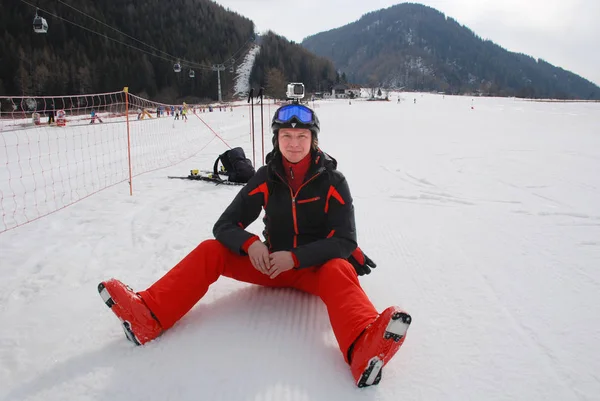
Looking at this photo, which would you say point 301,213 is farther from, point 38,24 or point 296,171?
point 38,24

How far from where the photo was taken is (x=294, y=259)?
81.5 inches

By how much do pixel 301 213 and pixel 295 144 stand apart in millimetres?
433

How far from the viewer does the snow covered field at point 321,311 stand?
170 cm

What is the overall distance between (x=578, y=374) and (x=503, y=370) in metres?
0.34

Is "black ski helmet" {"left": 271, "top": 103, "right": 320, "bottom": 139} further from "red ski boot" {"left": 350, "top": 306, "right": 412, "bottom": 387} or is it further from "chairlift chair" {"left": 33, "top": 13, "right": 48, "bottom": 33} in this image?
"chairlift chair" {"left": 33, "top": 13, "right": 48, "bottom": 33}

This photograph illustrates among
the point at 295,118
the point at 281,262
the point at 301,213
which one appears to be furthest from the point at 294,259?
the point at 295,118

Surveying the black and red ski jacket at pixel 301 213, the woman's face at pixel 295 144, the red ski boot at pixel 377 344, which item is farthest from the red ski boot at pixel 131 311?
the woman's face at pixel 295 144

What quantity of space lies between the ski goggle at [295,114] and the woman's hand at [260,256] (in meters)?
0.80

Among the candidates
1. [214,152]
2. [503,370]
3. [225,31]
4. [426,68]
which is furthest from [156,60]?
[426,68]

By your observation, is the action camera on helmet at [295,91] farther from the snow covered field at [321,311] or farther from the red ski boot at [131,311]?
the red ski boot at [131,311]

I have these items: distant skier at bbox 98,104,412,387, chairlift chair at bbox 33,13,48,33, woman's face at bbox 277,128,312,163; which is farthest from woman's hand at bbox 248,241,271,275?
chairlift chair at bbox 33,13,48,33

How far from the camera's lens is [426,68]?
19762 cm

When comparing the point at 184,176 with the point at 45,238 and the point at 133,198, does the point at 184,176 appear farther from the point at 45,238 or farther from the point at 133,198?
the point at 45,238

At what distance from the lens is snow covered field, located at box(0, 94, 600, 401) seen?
1695 millimetres
